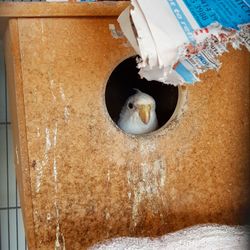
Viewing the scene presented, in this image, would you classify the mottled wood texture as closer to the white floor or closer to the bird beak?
the bird beak

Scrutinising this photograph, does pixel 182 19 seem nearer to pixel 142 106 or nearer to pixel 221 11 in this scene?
pixel 221 11

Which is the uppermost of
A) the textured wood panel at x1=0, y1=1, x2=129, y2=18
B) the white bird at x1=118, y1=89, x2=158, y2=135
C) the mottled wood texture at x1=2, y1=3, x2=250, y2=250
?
the textured wood panel at x1=0, y1=1, x2=129, y2=18

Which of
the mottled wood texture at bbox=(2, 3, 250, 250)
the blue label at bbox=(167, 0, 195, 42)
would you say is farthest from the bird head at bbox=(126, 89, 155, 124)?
the blue label at bbox=(167, 0, 195, 42)

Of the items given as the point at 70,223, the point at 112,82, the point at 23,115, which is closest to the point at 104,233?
the point at 70,223

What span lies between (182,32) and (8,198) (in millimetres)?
1174

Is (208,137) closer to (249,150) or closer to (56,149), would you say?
(249,150)

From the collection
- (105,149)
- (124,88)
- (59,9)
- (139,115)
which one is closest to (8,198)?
(124,88)

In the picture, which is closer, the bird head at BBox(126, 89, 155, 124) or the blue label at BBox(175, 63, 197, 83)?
the blue label at BBox(175, 63, 197, 83)

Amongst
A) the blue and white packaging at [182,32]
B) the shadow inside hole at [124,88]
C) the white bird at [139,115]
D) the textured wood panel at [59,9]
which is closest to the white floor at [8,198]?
the shadow inside hole at [124,88]

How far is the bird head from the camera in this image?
1.36 m

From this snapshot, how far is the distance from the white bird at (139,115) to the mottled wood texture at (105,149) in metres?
0.18

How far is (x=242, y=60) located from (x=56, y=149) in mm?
482

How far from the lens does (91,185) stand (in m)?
1.16

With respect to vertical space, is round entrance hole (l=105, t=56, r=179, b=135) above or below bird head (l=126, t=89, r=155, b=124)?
above
